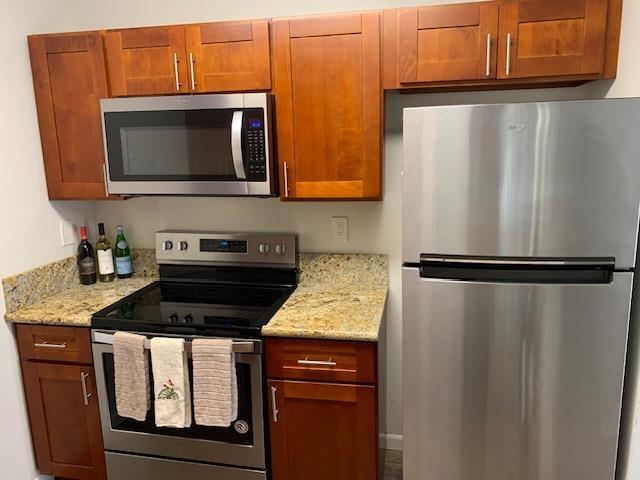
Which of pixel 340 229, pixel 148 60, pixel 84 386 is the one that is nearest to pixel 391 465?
pixel 340 229

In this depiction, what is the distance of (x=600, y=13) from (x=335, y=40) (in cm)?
91

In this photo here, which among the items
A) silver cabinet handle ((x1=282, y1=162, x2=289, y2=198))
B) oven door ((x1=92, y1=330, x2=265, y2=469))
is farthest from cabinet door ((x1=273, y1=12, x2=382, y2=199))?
oven door ((x1=92, y1=330, x2=265, y2=469))

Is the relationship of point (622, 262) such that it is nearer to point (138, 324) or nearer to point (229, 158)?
point (229, 158)

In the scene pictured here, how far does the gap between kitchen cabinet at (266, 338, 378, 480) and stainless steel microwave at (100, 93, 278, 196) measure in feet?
2.14

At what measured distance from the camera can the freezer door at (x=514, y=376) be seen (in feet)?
4.83

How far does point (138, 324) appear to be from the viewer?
1.79 m

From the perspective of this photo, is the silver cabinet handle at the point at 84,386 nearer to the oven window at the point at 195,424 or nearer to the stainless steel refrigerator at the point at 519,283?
the oven window at the point at 195,424

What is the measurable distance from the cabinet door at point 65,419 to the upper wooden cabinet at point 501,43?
1743 millimetres

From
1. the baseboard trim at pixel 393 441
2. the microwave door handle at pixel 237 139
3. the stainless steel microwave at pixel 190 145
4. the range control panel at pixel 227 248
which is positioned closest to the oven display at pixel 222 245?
the range control panel at pixel 227 248

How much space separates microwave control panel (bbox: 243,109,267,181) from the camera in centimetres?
178

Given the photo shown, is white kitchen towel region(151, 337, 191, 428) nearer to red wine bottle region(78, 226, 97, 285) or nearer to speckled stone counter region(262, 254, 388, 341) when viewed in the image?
speckled stone counter region(262, 254, 388, 341)

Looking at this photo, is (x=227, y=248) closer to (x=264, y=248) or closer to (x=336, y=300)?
(x=264, y=248)

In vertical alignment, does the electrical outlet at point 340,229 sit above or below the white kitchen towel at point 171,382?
above

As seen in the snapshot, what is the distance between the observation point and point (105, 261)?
2.31m
